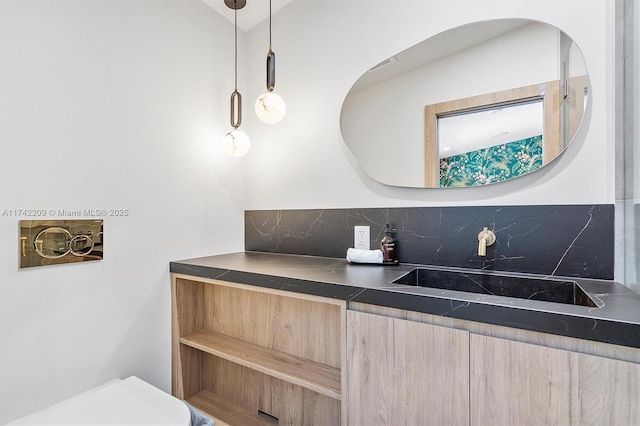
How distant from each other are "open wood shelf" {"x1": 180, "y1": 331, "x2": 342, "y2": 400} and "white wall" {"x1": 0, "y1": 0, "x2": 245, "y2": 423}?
224 mm

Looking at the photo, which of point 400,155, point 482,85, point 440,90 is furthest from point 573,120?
point 400,155

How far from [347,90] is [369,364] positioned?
1329mm

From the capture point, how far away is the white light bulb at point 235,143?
1.75 metres

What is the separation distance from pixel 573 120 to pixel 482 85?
1.18ft

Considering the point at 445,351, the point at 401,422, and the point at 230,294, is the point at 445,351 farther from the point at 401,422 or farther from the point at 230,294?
the point at 230,294

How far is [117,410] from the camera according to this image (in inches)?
43.1

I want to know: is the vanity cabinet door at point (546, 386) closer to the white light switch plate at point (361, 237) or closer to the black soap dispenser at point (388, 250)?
the black soap dispenser at point (388, 250)

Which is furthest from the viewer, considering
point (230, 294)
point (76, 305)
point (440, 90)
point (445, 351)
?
point (230, 294)

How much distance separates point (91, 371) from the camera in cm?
131

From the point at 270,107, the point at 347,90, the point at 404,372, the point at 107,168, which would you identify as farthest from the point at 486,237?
the point at 107,168

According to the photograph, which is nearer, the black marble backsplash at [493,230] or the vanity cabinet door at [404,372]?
the vanity cabinet door at [404,372]

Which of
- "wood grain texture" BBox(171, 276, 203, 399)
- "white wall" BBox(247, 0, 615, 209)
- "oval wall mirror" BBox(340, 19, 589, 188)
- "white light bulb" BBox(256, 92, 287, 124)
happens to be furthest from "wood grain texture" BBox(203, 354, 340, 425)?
"white light bulb" BBox(256, 92, 287, 124)

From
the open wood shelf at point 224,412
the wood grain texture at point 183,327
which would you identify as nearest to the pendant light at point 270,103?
the wood grain texture at point 183,327

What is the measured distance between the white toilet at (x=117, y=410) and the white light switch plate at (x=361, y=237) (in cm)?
100
